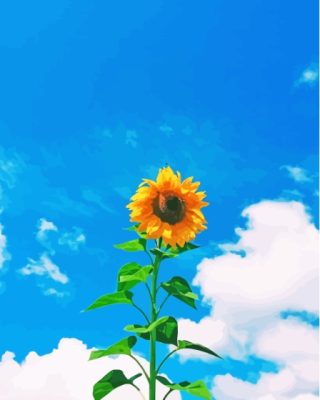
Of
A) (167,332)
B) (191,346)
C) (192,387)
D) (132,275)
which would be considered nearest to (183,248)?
(132,275)

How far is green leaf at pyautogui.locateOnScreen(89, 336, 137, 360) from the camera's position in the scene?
4.62 metres

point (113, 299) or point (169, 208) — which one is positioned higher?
point (169, 208)

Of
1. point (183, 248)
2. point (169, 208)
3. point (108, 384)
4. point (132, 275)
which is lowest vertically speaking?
point (108, 384)

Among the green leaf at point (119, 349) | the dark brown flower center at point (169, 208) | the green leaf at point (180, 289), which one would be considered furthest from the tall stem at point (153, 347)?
the dark brown flower center at point (169, 208)

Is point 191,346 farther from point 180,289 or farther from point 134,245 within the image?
point 134,245

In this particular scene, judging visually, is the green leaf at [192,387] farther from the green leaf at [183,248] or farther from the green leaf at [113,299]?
the green leaf at [183,248]

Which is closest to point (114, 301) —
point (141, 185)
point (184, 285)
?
point (184, 285)

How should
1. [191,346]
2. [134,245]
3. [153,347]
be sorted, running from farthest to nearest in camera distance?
[134,245] → [191,346] → [153,347]

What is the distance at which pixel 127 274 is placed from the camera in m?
4.81

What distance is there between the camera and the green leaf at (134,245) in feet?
16.0

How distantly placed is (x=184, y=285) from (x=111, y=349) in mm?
812

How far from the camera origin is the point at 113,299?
4.79 meters

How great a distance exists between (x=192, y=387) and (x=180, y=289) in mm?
801

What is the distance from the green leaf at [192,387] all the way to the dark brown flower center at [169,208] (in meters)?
1.33
